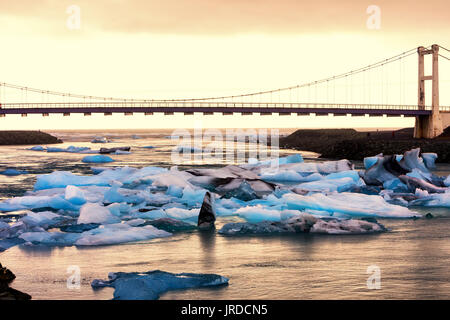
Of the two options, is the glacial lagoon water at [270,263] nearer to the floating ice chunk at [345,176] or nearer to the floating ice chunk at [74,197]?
the floating ice chunk at [74,197]

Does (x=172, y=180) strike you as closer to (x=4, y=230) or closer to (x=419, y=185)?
(x=419, y=185)

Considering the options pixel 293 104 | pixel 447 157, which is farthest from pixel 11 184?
pixel 293 104

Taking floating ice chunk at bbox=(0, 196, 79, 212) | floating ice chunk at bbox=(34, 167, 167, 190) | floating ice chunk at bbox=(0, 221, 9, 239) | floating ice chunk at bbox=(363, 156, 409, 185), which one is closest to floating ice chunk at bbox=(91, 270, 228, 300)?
floating ice chunk at bbox=(0, 221, 9, 239)

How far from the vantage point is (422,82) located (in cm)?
6128

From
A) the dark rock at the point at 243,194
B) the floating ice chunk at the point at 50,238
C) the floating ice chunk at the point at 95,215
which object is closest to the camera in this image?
the floating ice chunk at the point at 50,238

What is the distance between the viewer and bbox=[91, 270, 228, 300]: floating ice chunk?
7180 millimetres

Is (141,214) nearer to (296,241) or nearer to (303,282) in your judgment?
(296,241)

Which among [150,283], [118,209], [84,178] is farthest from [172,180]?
[150,283]

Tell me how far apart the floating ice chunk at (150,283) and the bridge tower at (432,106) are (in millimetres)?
51230

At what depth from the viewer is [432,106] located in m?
56.9

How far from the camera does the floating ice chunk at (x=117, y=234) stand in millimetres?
10688

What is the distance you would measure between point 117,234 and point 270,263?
130 inches

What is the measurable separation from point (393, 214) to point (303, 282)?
6.90 m

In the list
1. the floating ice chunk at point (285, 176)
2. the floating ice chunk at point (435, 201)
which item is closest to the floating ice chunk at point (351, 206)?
the floating ice chunk at point (435, 201)
